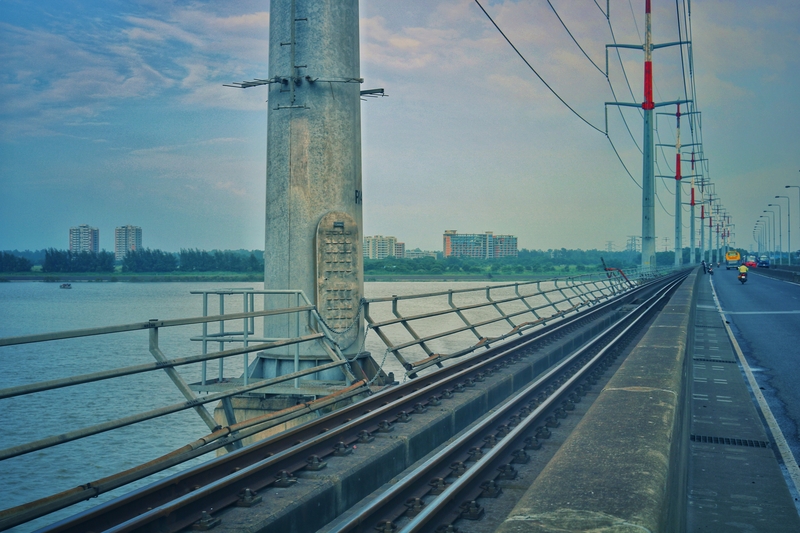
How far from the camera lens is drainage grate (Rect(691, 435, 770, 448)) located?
28.6 ft

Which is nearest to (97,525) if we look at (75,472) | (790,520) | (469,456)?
(469,456)

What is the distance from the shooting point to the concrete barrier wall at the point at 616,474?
3.51 m

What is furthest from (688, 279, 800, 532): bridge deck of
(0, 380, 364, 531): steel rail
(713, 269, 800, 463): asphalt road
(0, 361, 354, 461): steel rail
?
(0, 361, 354, 461): steel rail

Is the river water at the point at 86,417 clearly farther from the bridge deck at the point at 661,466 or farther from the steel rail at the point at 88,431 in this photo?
the steel rail at the point at 88,431

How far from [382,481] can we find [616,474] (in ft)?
10.8

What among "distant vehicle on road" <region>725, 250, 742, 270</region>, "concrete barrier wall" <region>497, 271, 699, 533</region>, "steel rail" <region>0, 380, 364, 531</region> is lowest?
"steel rail" <region>0, 380, 364, 531</region>

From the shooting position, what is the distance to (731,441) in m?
8.91

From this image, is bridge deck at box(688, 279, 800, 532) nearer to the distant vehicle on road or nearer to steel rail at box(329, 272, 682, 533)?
steel rail at box(329, 272, 682, 533)

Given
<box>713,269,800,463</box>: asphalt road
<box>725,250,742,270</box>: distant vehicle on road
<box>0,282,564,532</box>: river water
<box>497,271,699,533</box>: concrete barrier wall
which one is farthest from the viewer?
<box>725,250,742,270</box>: distant vehicle on road

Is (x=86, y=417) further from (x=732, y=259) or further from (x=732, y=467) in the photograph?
(x=732, y=259)

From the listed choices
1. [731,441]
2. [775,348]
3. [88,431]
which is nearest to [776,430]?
[731,441]

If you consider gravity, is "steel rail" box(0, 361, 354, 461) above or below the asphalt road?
above

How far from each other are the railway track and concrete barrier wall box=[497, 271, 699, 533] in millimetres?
1188

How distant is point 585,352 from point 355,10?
358 inches
